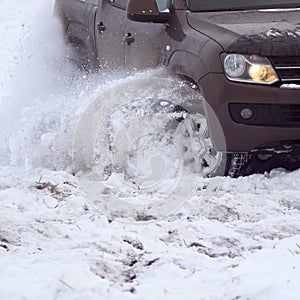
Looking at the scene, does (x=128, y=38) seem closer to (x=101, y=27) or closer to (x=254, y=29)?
(x=101, y=27)

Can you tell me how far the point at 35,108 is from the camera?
284 inches

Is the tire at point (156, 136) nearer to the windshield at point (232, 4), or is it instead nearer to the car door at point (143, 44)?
the car door at point (143, 44)

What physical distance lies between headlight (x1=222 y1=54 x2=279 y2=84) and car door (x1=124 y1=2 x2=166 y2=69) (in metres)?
0.89

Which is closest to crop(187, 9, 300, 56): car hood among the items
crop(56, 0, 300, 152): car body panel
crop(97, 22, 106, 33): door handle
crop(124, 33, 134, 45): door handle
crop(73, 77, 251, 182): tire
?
crop(56, 0, 300, 152): car body panel

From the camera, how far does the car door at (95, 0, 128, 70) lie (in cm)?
655

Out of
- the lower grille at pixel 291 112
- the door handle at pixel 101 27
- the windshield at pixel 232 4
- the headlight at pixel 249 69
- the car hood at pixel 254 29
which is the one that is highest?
the windshield at pixel 232 4

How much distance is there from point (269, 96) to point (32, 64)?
418cm

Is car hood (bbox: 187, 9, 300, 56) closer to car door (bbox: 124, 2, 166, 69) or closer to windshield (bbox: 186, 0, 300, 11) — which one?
windshield (bbox: 186, 0, 300, 11)

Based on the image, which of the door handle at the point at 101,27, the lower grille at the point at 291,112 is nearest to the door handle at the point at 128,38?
the door handle at the point at 101,27

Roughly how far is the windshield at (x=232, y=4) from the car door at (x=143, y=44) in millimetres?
315

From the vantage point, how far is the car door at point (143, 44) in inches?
229

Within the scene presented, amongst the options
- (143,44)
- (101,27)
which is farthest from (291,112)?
(101,27)

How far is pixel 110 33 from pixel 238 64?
2.08m

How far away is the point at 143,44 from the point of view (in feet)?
19.8
